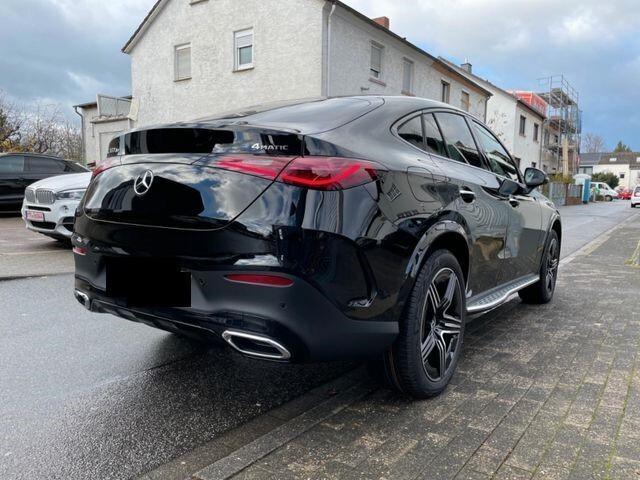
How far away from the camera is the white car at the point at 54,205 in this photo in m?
7.47

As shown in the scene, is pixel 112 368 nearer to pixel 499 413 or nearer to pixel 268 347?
pixel 268 347

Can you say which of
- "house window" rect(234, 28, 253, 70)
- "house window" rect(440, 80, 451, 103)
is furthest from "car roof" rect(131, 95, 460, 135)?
"house window" rect(440, 80, 451, 103)

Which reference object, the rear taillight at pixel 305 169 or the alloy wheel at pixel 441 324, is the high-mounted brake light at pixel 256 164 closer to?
the rear taillight at pixel 305 169

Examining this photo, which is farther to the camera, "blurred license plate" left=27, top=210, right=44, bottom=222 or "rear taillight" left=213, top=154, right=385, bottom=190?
"blurred license plate" left=27, top=210, right=44, bottom=222

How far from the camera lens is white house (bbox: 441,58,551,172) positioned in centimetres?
3503

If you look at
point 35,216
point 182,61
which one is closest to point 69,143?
point 182,61

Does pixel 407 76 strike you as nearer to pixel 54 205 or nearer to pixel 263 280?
pixel 54 205

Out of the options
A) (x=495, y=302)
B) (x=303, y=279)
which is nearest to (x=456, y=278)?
(x=495, y=302)

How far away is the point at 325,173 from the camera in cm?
224

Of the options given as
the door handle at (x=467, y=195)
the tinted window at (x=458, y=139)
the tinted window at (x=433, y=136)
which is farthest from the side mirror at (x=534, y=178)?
the tinted window at (x=433, y=136)

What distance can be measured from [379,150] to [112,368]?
2.13 meters

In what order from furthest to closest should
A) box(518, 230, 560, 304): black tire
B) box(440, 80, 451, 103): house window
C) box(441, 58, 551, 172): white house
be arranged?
box(441, 58, 551, 172): white house < box(440, 80, 451, 103): house window < box(518, 230, 560, 304): black tire

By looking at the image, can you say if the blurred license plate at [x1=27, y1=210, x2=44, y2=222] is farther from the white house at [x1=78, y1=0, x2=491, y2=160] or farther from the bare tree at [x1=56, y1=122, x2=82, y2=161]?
the bare tree at [x1=56, y1=122, x2=82, y2=161]

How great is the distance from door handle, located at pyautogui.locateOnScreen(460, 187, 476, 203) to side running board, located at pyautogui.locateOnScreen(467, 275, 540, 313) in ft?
2.06
